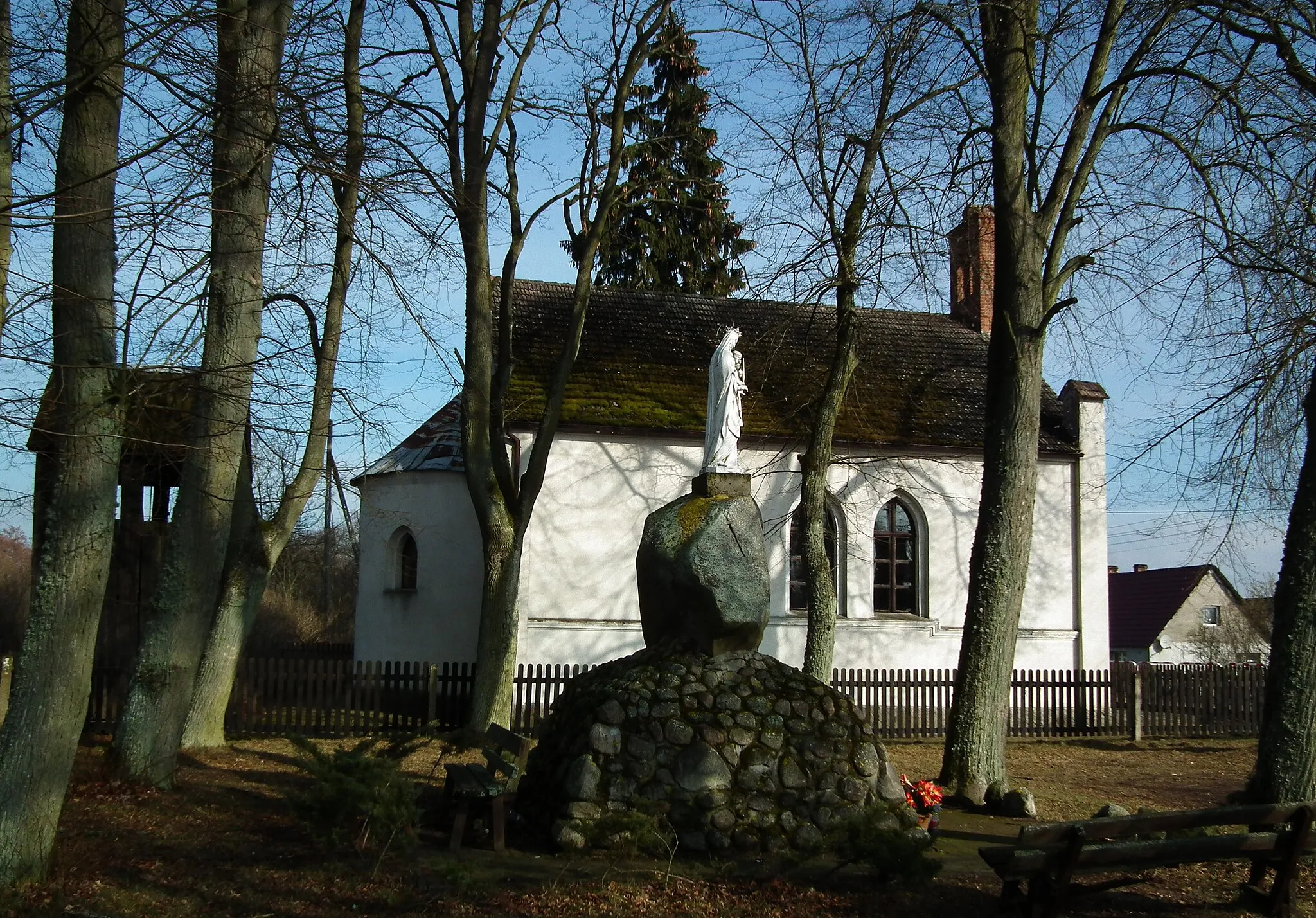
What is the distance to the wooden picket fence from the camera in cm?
1628

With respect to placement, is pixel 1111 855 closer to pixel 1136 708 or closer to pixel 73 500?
pixel 73 500

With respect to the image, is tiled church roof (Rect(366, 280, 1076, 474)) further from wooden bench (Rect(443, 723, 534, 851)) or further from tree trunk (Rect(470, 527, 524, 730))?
wooden bench (Rect(443, 723, 534, 851))

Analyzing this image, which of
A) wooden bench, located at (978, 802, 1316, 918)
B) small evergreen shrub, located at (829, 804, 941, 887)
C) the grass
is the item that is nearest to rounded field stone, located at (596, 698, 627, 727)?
the grass

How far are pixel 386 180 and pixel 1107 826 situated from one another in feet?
20.9

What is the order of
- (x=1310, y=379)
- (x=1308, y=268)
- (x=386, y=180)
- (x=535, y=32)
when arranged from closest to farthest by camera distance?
(x=386, y=180) < (x=1310, y=379) < (x=1308, y=268) < (x=535, y=32)

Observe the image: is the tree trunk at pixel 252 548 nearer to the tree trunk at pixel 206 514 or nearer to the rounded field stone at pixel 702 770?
the tree trunk at pixel 206 514

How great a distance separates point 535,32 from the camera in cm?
1560

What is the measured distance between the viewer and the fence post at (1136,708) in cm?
1947

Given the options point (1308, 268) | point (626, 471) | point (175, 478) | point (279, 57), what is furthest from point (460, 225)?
point (1308, 268)

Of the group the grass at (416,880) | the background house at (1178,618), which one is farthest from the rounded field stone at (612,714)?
the background house at (1178,618)

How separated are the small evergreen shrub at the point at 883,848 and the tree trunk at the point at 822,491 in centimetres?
835

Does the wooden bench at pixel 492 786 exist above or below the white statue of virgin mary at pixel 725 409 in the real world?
below

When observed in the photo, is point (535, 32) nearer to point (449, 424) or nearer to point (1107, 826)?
point (449, 424)

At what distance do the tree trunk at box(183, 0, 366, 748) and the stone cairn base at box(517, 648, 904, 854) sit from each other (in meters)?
5.71
